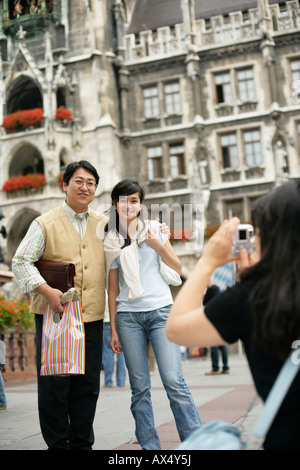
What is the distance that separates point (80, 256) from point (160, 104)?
2237 centimetres

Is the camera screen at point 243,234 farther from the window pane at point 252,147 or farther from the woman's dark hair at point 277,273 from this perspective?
the window pane at point 252,147

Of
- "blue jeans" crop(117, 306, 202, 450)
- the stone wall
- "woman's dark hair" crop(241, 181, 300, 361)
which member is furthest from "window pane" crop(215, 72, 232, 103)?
"woman's dark hair" crop(241, 181, 300, 361)

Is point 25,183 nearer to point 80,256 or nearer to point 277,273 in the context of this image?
point 80,256

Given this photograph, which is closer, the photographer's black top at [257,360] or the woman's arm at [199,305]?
the photographer's black top at [257,360]

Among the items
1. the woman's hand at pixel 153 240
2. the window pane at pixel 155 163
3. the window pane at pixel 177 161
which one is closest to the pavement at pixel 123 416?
the woman's hand at pixel 153 240

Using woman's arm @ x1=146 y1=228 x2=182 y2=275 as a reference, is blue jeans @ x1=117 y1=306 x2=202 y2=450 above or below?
below

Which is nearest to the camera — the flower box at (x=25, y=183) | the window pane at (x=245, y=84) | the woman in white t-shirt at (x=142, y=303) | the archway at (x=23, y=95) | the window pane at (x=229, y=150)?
→ the woman in white t-shirt at (x=142, y=303)

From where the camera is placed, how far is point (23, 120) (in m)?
24.3

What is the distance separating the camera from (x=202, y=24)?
977 inches

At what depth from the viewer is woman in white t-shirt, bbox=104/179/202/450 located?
133 inches

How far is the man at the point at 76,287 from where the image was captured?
3.32 m

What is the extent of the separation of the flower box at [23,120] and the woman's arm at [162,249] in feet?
71.1

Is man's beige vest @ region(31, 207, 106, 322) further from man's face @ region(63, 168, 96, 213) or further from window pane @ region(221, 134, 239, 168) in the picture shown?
window pane @ region(221, 134, 239, 168)

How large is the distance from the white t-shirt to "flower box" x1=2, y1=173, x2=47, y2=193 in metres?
20.5
